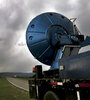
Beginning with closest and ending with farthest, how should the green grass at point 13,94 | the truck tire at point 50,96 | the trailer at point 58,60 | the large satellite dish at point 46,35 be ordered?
the trailer at point 58,60 < the truck tire at point 50,96 < the large satellite dish at point 46,35 < the green grass at point 13,94

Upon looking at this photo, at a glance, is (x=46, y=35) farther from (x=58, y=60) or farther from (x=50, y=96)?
(x=50, y=96)

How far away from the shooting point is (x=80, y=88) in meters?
5.98

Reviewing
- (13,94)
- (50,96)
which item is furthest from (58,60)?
(13,94)

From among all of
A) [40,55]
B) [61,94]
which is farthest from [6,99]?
[61,94]

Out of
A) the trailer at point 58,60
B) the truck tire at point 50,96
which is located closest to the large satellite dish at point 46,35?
the trailer at point 58,60

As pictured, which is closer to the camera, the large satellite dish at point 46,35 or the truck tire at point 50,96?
the truck tire at point 50,96

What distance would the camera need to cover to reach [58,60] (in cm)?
783

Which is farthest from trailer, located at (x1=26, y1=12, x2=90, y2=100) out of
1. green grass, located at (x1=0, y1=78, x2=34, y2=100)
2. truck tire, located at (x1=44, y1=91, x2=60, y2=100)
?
green grass, located at (x1=0, y1=78, x2=34, y2=100)

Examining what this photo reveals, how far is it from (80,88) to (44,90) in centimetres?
302

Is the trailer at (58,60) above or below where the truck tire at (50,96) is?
above

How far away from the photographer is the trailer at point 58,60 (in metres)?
6.12

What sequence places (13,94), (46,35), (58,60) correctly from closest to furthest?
(58,60)
(46,35)
(13,94)

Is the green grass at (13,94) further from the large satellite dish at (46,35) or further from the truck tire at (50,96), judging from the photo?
the truck tire at (50,96)

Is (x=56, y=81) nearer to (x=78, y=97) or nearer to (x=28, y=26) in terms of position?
(x=78, y=97)
